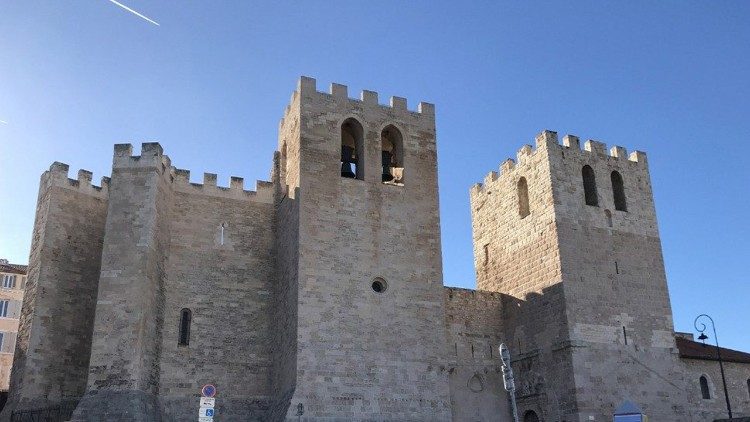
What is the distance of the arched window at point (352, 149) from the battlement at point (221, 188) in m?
2.60

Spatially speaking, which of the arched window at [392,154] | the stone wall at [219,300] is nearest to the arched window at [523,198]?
Answer: the arched window at [392,154]

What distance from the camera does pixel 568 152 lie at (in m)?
24.5

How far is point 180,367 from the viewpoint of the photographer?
827 inches

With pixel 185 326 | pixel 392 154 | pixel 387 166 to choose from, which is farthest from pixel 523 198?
pixel 185 326

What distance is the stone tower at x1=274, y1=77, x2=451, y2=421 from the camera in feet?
65.3

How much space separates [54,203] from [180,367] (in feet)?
20.4

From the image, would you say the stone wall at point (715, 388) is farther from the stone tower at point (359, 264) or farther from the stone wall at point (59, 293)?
the stone wall at point (59, 293)

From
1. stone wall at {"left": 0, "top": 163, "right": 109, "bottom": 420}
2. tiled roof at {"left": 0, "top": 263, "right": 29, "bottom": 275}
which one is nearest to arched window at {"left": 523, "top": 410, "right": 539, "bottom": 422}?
stone wall at {"left": 0, "top": 163, "right": 109, "bottom": 420}

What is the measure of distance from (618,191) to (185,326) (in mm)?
14277

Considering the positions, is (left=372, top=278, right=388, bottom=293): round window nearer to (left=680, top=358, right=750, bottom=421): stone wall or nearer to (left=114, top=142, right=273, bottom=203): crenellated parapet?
(left=114, top=142, right=273, bottom=203): crenellated parapet

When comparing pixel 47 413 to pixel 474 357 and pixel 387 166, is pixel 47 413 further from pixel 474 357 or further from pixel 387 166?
pixel 474 357

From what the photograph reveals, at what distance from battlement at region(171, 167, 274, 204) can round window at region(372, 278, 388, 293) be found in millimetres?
4905

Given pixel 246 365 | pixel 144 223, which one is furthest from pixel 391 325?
pixel 144 223

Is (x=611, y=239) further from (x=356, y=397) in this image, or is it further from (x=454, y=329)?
(x=356, y=397)
